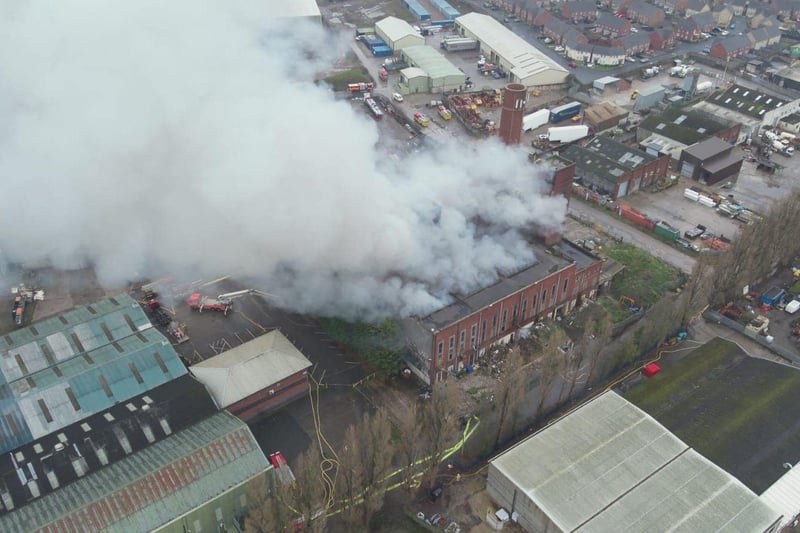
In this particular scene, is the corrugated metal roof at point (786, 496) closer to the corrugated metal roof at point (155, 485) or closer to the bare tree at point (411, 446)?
A: the bare tree at point (411, 446)

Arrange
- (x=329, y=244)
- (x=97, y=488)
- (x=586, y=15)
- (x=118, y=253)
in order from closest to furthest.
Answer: (x=97, y=488) < (x=329, y=244) < (x=118, y=253) < (x=586, y=15)

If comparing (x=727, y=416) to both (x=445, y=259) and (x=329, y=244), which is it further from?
(x=329, y=244)

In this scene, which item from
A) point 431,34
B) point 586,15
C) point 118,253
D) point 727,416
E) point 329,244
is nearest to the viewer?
point 727,416

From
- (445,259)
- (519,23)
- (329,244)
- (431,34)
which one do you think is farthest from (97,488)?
(519,23)

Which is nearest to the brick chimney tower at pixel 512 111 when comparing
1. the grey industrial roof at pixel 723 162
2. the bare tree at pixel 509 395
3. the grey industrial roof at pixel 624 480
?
the grey industrial roof at pixel 723 162

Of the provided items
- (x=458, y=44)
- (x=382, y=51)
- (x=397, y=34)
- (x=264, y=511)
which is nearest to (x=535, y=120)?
(x=458, y=44)

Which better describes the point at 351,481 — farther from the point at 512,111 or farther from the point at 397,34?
the point at 397,34

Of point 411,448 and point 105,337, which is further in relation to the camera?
point 105,337
